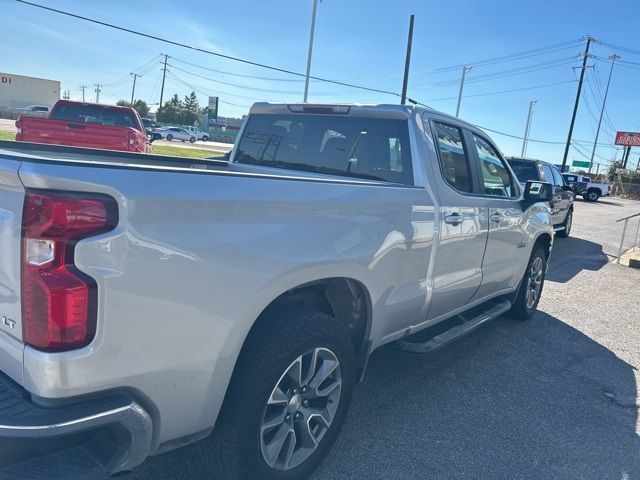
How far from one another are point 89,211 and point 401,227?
1.79m

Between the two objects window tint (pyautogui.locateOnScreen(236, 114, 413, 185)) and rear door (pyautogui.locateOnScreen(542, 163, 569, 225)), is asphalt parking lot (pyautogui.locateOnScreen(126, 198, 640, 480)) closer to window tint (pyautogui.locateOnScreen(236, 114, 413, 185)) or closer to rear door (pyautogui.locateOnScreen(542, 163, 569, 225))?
window tint (pyautogui.locateOnScreen(236, 114, 413, 185))

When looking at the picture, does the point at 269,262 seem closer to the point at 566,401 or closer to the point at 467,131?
the point at 467,131

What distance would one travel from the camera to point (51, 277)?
165 cm

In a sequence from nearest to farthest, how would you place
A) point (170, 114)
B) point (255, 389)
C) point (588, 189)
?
point (255, 389) → point (588, 189) → point (170, 114)

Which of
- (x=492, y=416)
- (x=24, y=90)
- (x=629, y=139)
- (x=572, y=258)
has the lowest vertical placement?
(x=492, y=416)

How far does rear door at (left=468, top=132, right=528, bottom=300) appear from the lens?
4223mm

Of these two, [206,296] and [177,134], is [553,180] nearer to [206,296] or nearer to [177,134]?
[206,296]

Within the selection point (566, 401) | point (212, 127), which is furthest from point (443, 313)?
point (212, 127)

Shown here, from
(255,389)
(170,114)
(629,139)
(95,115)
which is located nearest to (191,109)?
(170,114)

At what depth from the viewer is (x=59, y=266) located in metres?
1.66

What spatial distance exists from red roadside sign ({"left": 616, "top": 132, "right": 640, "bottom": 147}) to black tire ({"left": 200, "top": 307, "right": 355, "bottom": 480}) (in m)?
76.5

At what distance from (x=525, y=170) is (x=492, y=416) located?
8.42 meters

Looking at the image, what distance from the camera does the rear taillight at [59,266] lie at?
5.40ft

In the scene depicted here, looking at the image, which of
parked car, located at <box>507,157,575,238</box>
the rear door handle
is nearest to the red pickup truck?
the rear door handle
